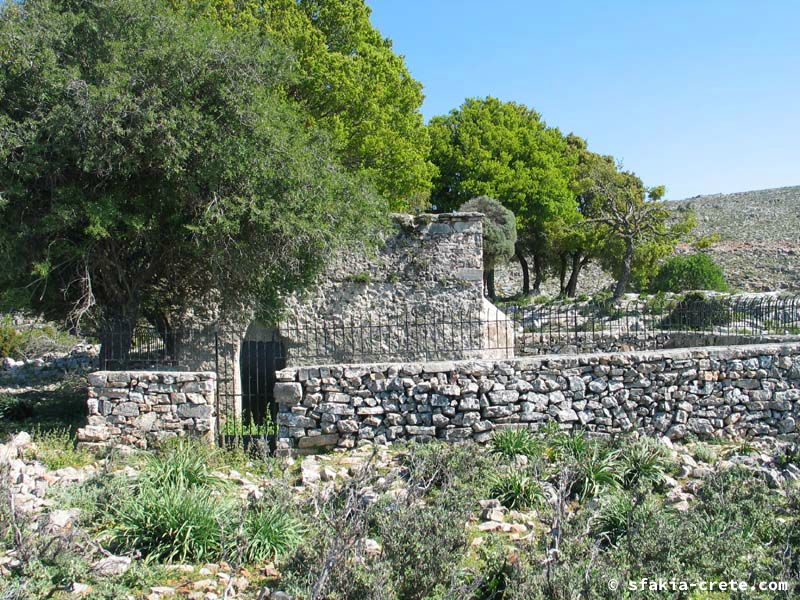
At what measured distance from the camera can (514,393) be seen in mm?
9188

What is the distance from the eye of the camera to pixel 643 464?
25.5ft

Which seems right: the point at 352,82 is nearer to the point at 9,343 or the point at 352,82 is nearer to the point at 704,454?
the point at 704,454

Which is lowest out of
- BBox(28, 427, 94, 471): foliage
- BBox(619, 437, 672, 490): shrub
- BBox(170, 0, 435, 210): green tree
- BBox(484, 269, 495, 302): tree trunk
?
BBox(619, 437, 672, 490): shrub

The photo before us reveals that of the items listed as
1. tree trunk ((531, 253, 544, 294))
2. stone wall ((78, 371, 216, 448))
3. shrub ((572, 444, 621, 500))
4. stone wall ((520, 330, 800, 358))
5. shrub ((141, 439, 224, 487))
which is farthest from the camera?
tree trunk ((531, 253, 544, 294))

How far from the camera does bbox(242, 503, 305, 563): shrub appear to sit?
577 cm

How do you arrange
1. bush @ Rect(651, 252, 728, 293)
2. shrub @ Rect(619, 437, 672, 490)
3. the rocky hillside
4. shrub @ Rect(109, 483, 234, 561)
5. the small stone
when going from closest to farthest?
1. the small stone
2. shrub @ Rect(109, 483, 234, 561)
3. shrub @ Rect(619, 437, 672, 490)
4. bush @ Rect(651, 252, 728, 293)
5. the rocky hillside

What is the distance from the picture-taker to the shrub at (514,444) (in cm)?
829

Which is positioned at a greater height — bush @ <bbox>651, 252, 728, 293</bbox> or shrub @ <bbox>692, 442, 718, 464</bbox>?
bush @ <bbox>651, 252, 728, 293</bbox>

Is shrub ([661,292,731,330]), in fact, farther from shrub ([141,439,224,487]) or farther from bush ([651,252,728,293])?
shrub ([141,439,224,487])

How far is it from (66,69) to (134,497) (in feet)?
20.9

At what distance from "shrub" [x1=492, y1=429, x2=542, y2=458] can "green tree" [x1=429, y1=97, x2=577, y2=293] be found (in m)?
22.2

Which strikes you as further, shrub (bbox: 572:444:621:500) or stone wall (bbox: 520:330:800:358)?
stone wall (bbox: 520:330:800:358)

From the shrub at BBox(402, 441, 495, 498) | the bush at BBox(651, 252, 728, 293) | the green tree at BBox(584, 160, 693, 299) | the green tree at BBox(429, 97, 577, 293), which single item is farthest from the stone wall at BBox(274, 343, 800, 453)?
the green tree at BBox(429, 97, 577, 293)

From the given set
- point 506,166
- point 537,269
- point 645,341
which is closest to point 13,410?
point 645,341
